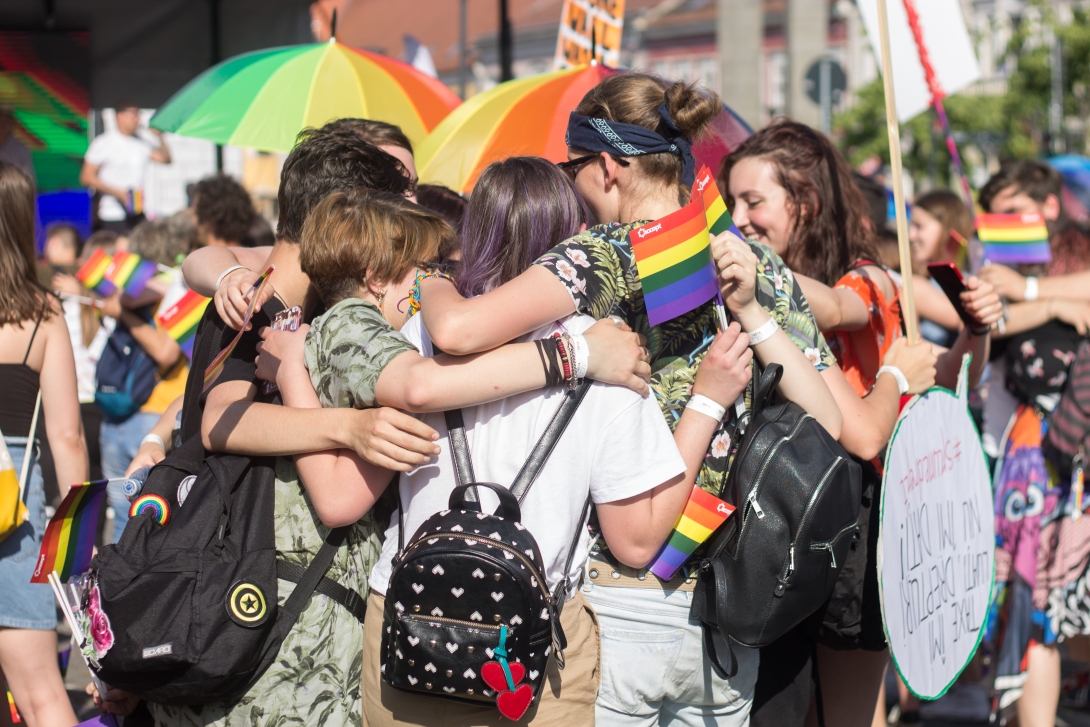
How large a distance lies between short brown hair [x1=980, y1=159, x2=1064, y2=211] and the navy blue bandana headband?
2901 millimetres

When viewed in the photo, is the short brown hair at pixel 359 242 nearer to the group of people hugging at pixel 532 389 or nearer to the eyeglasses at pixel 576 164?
the group of people hugging at pixel 532 389

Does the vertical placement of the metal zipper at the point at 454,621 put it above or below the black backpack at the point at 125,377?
above

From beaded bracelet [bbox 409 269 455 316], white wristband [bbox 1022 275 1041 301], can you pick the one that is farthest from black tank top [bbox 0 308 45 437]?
white wristband [bbox 1022 275 1041 301]

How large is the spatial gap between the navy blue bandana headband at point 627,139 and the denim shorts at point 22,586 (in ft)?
6.94

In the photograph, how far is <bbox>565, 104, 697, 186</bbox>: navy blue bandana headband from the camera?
208cm

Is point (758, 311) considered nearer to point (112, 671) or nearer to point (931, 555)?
point (931, 555)

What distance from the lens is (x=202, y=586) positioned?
2037 mm

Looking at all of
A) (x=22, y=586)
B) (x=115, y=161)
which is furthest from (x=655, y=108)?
(x=115, y=161)

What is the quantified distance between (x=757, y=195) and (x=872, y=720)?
1.56m

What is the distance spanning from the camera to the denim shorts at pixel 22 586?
300 centimetres

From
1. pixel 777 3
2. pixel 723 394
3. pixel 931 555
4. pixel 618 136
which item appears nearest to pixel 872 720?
pixel 931 555

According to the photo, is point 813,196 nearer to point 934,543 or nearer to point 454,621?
point 934,543

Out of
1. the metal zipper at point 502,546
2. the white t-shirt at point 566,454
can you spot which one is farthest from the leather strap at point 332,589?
the metal zipper at point 502,546

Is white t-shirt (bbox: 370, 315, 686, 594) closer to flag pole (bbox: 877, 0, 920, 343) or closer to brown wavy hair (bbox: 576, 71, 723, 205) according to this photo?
brown wavy hair (bbox: 576, 71, 723, 205)
